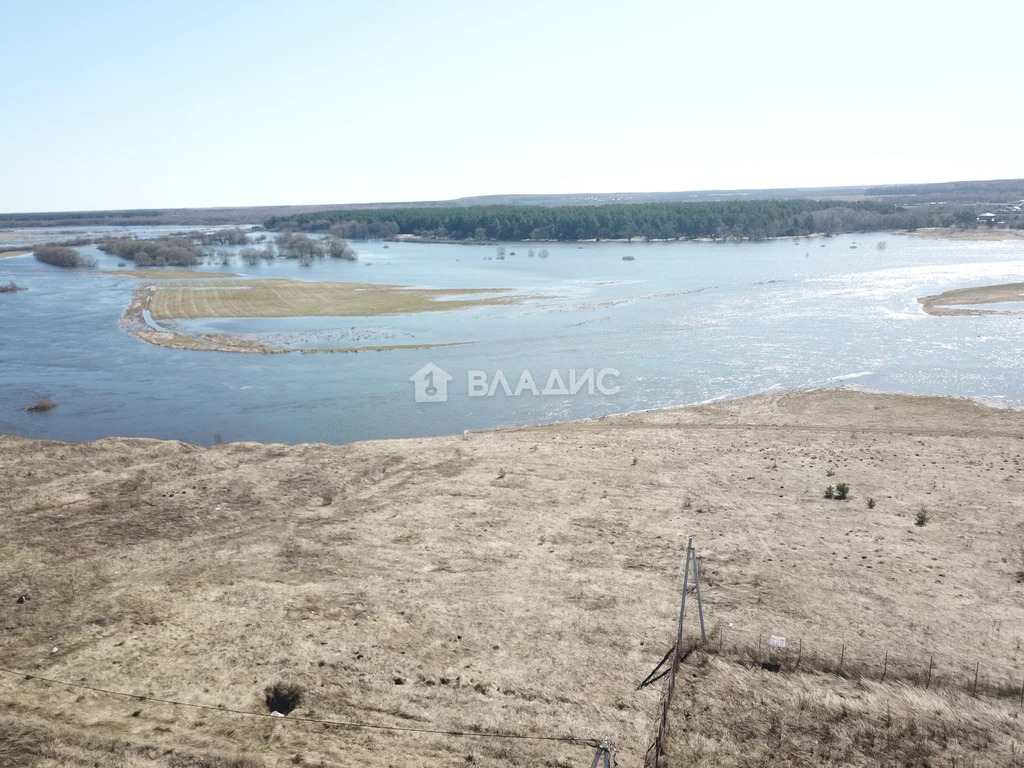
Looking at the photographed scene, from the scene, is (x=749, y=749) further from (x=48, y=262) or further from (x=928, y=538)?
(x=48, y=262)

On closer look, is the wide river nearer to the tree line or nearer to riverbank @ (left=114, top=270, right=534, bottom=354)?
riverbank @ (left=114, top=270, right=534, bottom=354)

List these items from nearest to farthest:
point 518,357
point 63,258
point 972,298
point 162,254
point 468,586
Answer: point 468,586 → point 518,357 → point 972,298 → point 63,258 → point 162,254

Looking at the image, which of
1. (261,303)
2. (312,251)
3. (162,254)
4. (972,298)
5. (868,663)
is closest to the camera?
(868,663)

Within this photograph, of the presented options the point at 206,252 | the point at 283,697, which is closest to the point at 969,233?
the point at 206,252

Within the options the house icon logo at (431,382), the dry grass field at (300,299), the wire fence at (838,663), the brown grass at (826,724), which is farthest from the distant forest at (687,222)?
the brown grass at (826,724)

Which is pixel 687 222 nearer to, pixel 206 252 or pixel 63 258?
pixel 206 252

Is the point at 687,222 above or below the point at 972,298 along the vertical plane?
above

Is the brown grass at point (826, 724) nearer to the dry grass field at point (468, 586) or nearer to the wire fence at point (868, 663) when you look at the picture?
the dry grass field at point (468, 586)

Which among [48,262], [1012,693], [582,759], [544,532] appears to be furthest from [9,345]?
[48,262]
